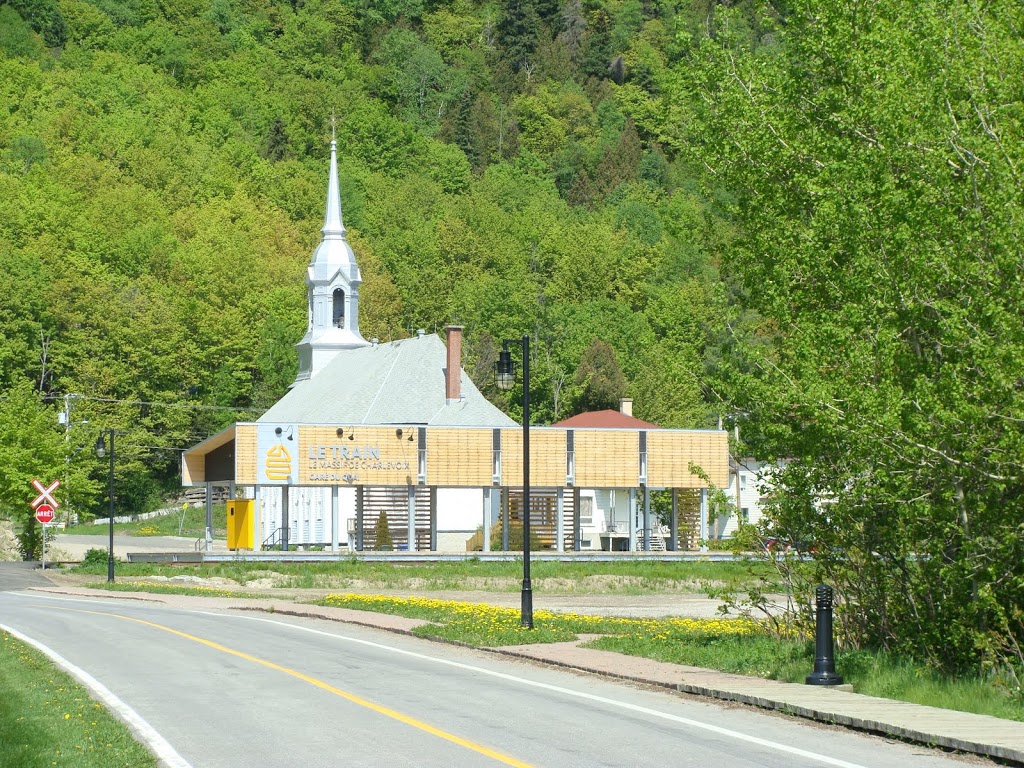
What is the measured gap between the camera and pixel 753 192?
78.8 feet

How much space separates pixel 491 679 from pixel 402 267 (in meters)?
125

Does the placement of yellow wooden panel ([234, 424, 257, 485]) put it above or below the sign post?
above

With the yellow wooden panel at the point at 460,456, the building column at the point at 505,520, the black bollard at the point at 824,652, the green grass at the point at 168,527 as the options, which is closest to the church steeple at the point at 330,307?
the green grass at the point at 168,527

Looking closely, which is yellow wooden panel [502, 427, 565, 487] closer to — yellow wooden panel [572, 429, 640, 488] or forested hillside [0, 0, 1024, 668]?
yellow wooden panel [572, 429, 640, 488]

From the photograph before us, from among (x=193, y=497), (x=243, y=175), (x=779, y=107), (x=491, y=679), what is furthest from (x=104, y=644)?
(x=243, y=175)

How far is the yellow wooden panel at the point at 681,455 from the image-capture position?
225 feet

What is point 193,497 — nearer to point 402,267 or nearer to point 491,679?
point 402,267

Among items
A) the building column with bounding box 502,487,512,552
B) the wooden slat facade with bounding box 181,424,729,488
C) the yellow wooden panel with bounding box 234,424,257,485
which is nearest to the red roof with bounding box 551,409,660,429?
the wooden slat facade with bounding box 181,424,729,488

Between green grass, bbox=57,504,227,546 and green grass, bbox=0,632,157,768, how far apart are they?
2669 inches

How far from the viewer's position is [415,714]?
1767cm

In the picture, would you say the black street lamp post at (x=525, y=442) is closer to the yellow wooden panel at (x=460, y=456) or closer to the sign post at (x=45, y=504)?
the sign post at (x=45, y=504)

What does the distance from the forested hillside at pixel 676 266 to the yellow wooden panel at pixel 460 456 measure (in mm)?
10662

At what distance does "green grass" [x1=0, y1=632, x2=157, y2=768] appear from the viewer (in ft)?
47.6

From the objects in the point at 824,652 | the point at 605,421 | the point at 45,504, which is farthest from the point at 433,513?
the point at 824,652
